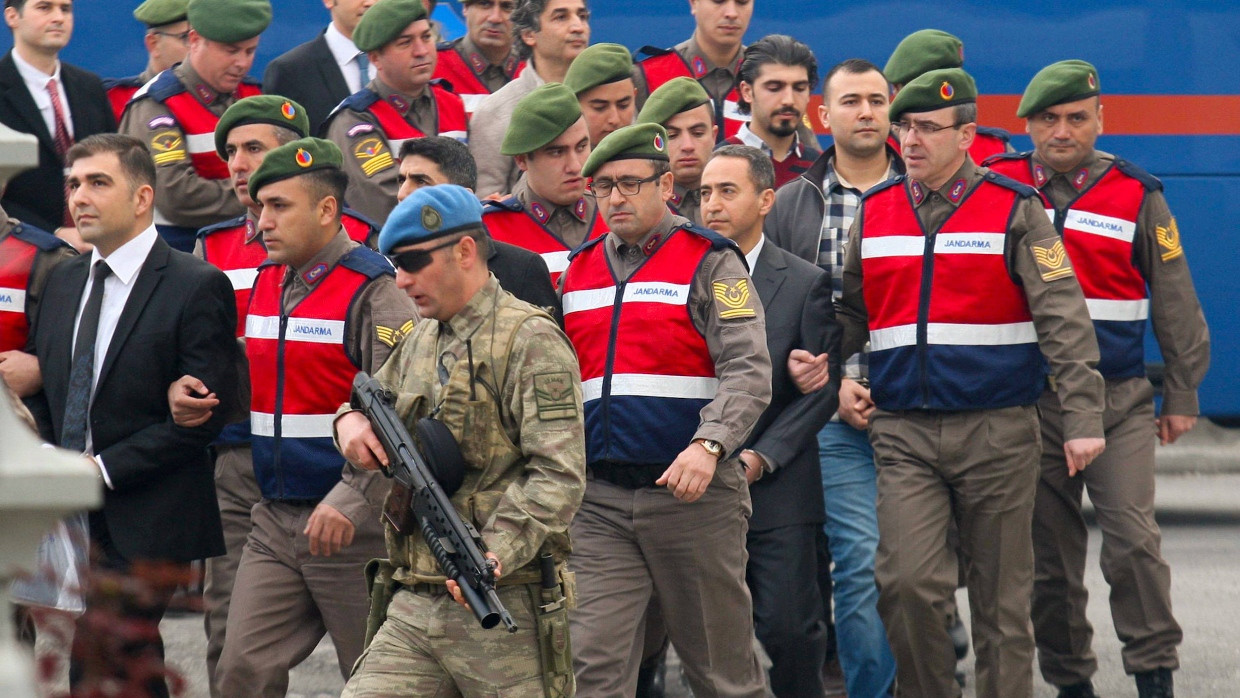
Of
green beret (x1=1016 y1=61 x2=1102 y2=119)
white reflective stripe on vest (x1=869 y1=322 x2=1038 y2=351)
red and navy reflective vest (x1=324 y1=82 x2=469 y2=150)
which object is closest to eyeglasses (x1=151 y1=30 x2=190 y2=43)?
red and navy reflective vest (x1=324 y1=82 x2=469 y2=150)

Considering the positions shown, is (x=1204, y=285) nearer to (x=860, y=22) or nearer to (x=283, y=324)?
(x=860, y=22)

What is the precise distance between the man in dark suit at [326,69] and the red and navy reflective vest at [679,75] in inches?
49.3

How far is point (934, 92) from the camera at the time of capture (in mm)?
5762

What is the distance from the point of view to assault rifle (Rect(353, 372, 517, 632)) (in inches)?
153

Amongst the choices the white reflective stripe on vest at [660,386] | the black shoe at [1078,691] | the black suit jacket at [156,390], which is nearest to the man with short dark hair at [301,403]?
the black suit jacket at [156,390]

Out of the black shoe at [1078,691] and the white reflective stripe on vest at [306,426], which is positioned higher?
the white reflective stripe on vest at [306,426]

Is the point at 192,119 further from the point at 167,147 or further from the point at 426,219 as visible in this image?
the point at 426,219

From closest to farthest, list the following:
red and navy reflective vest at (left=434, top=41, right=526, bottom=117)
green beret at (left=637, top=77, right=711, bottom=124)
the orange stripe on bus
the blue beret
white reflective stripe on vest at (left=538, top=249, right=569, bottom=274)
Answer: the blue beret
white reflective stripe on vest at (left=538, top=249, right=569, bottom=274)
green beret at (left=637, top=77, right=711, bottom=124)
red and navy reflective vest at (left=434, top=41, right=526, bottom=117)
the orange stripe on bus

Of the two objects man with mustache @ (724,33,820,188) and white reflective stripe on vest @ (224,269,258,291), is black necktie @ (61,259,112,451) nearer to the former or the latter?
white reflective stripe on vest @ (224,269,258,291)

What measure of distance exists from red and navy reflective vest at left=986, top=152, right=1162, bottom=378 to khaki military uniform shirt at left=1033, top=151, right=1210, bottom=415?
1.6 inches

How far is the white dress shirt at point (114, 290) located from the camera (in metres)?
5.25

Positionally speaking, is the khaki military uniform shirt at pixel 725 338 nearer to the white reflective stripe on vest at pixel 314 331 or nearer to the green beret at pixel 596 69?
the white reflective stripe on vest at pixel 314 331

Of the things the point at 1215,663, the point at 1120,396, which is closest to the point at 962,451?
the point at 1120,396

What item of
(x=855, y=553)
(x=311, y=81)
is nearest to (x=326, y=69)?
(x=311, y=81)
